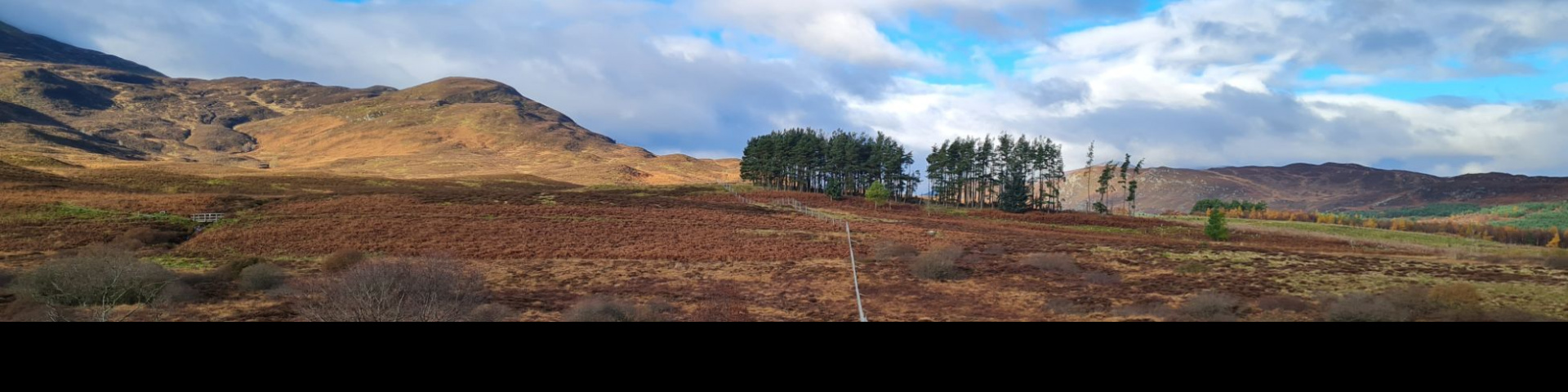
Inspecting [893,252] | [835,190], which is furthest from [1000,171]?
[893,252]

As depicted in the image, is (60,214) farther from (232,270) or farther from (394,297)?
(394,297)

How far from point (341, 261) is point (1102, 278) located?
32766 millimetres

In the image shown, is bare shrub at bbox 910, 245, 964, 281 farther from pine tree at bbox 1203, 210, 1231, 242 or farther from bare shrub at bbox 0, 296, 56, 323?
pine tree at bbox 1203, 210, 1231, 242

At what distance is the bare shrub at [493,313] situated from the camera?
764 inches

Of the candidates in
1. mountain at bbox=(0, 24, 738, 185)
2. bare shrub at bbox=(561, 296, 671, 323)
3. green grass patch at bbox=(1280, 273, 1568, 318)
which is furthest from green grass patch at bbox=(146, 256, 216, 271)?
mountain at bbox=(0, 24, 738, 185)

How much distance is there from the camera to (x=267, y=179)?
237ft

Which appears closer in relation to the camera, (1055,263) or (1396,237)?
(1055,263)

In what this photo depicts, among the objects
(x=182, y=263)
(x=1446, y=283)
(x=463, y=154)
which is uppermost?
(x=463, y=154)

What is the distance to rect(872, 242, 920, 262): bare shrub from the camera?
37.0 m

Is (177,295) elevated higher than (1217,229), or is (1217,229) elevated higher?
(1217,229)

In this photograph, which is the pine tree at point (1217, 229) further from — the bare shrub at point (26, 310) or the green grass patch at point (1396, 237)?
the bare shrub at point (26, 310)

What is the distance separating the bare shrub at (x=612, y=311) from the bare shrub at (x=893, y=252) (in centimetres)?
1713

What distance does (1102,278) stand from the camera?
1186 inches
